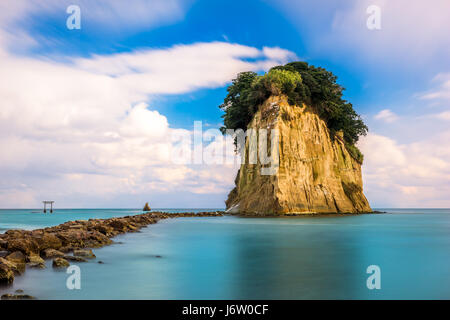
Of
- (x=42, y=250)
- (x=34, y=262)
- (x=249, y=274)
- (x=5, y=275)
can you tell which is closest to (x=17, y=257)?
(x=34, y=262)

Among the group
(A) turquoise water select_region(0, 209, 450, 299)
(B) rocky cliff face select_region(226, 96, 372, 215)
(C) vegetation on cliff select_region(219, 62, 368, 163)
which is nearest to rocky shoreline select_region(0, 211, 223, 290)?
(A) turquoise water select_region(0, 209, 450, 299)

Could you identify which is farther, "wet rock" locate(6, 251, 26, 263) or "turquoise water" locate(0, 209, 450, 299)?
"wet rock" locate(6, 251, 26, 263)

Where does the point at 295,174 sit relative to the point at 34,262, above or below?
above

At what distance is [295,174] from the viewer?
4784 cm

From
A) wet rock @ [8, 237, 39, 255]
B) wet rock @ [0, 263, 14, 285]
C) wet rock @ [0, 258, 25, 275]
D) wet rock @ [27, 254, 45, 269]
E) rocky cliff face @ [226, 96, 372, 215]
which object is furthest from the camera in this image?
rocky cliff face @ [226, 96, 372, 215]

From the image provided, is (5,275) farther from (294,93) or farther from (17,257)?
(294,93)

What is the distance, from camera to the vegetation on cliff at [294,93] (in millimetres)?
48906

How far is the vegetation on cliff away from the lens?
48.9 m

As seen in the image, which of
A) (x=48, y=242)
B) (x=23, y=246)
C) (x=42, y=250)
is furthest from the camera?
(x=48, y=242)

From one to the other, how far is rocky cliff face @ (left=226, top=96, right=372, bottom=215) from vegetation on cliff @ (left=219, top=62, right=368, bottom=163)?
5.23 ft

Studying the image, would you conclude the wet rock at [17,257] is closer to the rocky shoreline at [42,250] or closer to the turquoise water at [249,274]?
the rocky shoreline at [42,250]

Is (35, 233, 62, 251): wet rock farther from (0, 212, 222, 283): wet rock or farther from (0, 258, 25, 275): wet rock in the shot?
(0, 258, 25, 275): wet rock

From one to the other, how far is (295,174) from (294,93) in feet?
36.8
